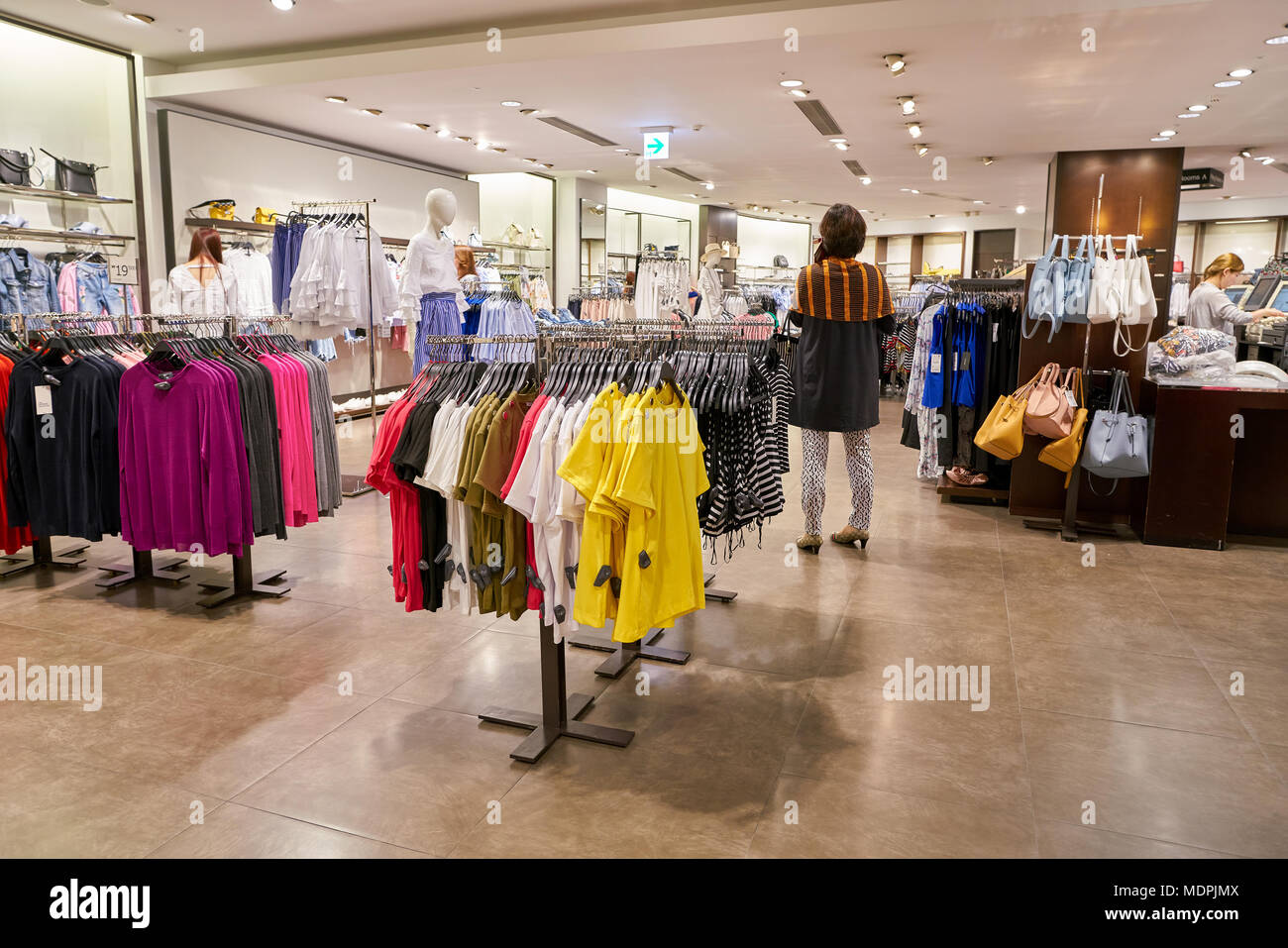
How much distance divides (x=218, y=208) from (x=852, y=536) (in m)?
6.89

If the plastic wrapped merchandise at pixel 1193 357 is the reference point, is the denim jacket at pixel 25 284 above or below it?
above

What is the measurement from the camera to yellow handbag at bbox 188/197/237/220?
334 inches

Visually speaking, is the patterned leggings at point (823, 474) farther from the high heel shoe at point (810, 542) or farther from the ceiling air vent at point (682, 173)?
the ceiling air vent at point (682, 173)

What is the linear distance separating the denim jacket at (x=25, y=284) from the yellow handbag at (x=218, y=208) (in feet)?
5.40

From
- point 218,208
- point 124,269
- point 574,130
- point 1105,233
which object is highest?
point 574,130

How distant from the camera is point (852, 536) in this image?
209 inches

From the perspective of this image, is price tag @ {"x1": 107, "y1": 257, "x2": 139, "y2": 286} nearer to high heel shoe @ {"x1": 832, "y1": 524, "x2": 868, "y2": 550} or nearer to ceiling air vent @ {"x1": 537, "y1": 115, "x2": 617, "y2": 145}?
ceiling air vent @ {"x1": 537, "y1": 115, "x2": 617, "y2": 145}

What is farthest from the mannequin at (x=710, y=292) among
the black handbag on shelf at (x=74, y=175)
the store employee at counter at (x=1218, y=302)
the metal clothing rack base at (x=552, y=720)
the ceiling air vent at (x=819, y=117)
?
the black handbag on shelf at (x=74, y=175)

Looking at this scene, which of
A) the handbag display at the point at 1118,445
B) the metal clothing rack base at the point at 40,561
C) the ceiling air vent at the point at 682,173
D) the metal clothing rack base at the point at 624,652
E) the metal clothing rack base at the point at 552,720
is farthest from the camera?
the ceiling air vent at the point at 682,173

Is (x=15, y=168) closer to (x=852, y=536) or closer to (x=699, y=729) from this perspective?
(x=852, y=536)

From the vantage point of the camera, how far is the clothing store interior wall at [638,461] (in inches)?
106

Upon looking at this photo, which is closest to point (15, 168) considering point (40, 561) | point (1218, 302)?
point (40, 561)

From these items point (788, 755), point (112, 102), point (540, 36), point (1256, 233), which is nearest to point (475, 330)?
point (540, 36)

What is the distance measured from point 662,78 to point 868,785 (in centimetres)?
604
